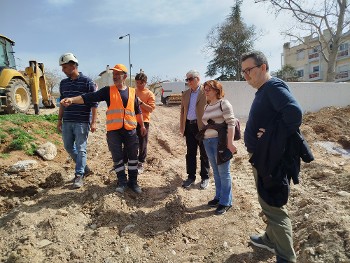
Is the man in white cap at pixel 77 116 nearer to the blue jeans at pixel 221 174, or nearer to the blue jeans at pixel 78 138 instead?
the blue jeans at pixel 78 138

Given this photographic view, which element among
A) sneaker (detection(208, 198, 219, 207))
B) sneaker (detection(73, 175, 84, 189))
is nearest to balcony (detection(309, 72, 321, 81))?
sneaker (detection(208, 198, 219, 207))

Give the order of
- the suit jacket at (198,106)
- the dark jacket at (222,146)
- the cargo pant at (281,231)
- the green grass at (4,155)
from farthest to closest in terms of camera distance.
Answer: the green grass at (4,155), the suit jacket at (198,106), the dark jacket at (222,146), the cargo pant at (281,231)

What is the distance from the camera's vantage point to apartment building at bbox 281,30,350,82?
40.8 m

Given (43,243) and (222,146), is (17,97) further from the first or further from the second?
(222,146)

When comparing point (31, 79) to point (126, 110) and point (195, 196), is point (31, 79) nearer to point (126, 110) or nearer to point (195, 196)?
point (126, 110)

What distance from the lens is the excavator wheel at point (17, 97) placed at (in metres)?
9.28

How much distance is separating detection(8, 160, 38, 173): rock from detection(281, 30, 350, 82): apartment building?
40859 millimetres

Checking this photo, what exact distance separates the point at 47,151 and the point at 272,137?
5021mm

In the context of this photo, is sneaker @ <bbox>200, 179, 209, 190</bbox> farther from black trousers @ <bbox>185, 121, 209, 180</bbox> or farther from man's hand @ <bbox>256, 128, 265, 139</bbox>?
man's hand @ <bbox>256, 128, 265, 139</bbox>

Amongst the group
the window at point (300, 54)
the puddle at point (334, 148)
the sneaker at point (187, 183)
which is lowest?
the puddle at point (334, 148)

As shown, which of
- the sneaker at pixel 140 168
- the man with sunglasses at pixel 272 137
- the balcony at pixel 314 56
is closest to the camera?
the man with sunglasses at pixel 272 137

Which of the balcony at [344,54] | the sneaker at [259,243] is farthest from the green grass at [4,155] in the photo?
the balcony at [344,54]

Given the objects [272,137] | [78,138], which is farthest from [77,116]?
[272,137]

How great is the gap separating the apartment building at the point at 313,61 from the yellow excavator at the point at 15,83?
Answer: 1466 inches
